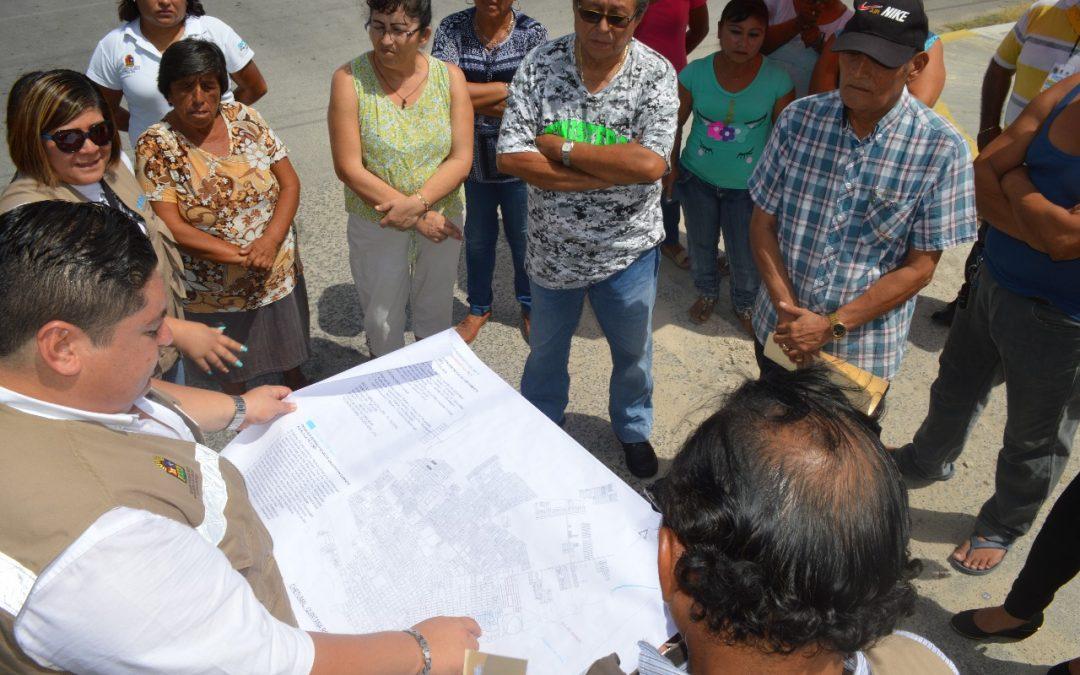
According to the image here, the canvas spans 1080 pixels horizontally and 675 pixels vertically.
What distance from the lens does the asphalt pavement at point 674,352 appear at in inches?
107

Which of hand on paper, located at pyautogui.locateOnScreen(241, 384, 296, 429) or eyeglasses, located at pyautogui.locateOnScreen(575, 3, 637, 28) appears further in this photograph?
eyeglasses, located at pyautogui.locateOnScreen(575, 3, 637, 28)

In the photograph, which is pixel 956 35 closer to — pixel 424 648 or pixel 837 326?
pixel 837 326

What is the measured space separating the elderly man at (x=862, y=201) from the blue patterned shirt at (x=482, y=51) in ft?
4.69

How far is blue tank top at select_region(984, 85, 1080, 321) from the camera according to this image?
2184 millimetres

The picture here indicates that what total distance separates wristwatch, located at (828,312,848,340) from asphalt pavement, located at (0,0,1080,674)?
1.54 ft

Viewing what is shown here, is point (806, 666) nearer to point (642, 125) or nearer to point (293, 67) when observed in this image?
point (642, 125)

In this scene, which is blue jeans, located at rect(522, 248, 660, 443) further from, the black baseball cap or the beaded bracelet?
the beaded bracelet

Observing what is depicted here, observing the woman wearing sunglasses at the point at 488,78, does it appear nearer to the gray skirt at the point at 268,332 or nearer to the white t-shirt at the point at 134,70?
Result: the gray skirt at the point at 268,332

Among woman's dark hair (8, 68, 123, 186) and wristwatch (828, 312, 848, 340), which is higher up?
woman's dark hair (8, 68, 123, 186)

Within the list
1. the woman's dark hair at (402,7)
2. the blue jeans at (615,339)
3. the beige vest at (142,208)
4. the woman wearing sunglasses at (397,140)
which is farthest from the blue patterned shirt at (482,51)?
the beige vest at (142,208)

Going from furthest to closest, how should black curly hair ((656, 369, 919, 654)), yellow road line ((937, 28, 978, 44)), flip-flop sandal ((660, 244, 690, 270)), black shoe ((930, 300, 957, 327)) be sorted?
yellow road line ((937, 28, 978, 44)) → flip-flop sandal ((660, 244, 690, 270)) → black shoe ((930, 300, 957, 327)) → black curly hair ((656, 369, 919, 654))

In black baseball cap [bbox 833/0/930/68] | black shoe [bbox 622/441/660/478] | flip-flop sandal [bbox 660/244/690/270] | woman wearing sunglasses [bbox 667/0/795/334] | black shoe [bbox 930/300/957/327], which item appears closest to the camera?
black baseball cap [bbox 833/0/930/68]

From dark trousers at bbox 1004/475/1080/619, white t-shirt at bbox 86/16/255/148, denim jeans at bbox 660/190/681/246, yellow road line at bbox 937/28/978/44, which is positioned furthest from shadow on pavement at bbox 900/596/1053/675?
yellow road line at bbox 937/28/978/44

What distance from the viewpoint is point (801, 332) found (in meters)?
2.46
